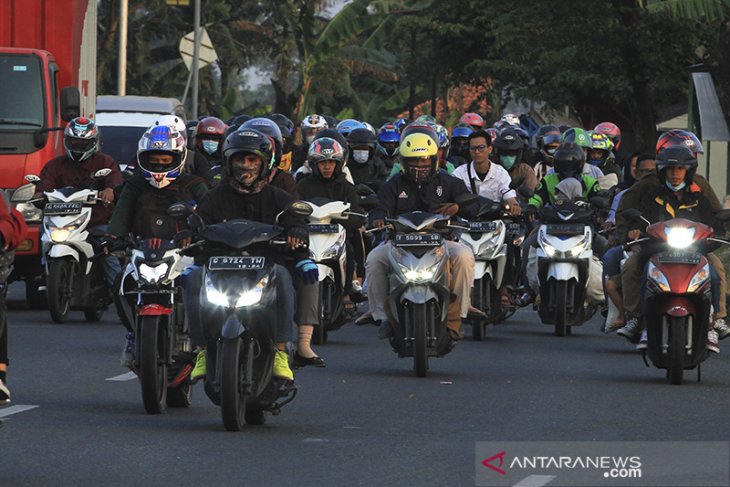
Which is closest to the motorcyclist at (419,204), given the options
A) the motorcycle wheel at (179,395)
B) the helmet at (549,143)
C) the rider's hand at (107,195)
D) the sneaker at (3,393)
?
the rider's hand at (107,195)

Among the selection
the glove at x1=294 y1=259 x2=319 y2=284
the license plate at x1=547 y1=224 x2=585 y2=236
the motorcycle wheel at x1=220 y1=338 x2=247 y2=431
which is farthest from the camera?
the license plate at x1=547 y1=224 x2=585 y2=236

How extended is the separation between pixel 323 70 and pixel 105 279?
37.8m

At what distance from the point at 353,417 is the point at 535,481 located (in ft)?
9.44

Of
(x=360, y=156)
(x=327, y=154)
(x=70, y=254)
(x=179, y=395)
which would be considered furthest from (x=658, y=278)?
(x=360, y=156)

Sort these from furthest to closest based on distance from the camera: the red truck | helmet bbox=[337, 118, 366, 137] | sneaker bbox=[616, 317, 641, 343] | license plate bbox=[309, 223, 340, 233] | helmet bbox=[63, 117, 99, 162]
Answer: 1. helmet bbox=[337, 118, 366, 137]
2. the red truck
3. helmet bbox=[63, 117, 99, 162]
4. license plate bbox=[309, 223, 340, 233]
5. sneaker bbox=[616, 317, 641, 343]

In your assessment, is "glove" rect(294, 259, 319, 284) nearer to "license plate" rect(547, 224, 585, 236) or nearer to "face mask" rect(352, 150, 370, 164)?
"license plate" rect(547, 224, 585, 236)

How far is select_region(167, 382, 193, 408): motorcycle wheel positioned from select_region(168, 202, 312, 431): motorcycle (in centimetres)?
115

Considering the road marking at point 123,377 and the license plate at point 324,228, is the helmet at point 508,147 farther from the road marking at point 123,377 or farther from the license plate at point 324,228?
the road marking at point 123,377

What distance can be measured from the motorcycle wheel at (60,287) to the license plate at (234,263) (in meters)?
8.47

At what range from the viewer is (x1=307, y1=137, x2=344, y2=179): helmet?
18.3m

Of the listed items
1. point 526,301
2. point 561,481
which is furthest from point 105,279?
point 561,481

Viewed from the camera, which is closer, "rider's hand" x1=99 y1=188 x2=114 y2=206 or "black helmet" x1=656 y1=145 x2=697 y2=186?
"black helmet" x1=656 y1=145 x2=697 y2=186

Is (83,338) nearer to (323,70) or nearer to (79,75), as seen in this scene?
(79,75)

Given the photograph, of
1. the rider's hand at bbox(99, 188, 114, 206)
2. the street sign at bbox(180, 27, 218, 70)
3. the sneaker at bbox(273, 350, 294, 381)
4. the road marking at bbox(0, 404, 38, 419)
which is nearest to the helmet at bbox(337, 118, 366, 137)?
the rider's hand at bbox(99, 188, 114, 206)
